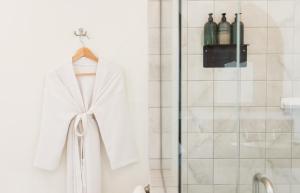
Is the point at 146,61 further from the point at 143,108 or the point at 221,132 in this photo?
the point at 221,132

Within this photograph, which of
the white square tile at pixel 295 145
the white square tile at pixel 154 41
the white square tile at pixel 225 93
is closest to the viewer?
the white square tile at pixel 295 145

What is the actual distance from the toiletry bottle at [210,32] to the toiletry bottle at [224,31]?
0.03 metres

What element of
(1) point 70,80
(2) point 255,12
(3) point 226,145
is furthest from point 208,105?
(1) point 70,80

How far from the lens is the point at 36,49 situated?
198 cm

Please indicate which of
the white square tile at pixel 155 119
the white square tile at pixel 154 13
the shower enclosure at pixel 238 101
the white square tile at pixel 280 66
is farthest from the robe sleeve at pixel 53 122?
the white square tile at pixel 280 66

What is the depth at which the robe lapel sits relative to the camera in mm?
1912

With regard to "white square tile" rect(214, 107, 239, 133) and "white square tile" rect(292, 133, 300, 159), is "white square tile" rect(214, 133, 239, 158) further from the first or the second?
"white square tile" rect(292, 133, 300, 159)

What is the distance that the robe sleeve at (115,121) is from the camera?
1.94 metres

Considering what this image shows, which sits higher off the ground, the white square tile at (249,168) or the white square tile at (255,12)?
the white square tile at (255,12)

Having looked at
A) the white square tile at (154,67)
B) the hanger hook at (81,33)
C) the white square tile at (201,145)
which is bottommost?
the white square tile at (201,145)

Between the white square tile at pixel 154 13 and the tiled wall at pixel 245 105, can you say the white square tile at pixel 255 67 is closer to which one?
the tiled wall at pixel 245 105

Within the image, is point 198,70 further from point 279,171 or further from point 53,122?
point 53,122

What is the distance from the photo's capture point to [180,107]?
124 centimetres

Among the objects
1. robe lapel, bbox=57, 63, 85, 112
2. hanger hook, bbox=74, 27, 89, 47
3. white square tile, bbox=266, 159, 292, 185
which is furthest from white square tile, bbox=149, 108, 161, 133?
white square tile, bbox=266, 159, 292, 185
